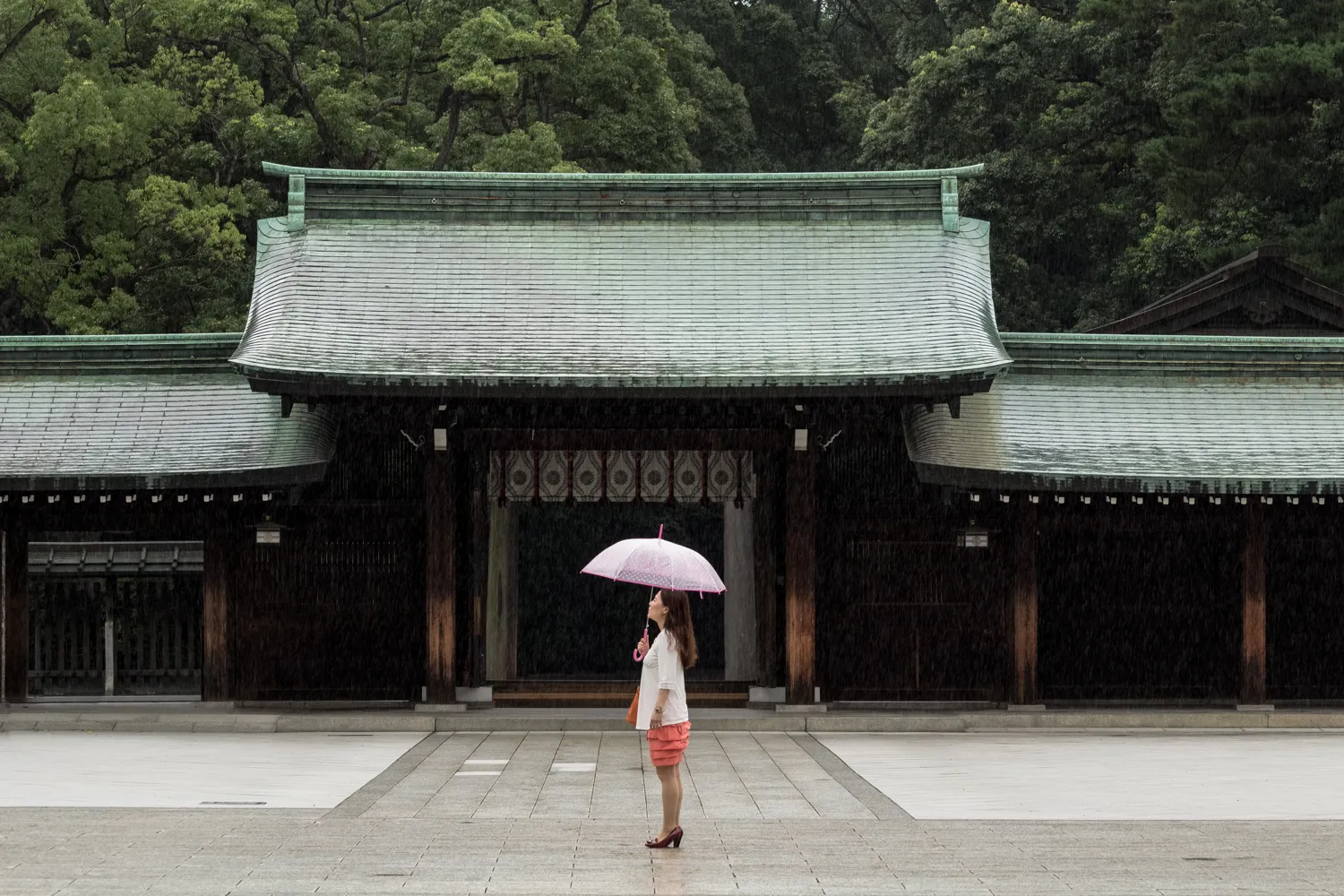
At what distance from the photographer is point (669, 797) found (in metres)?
11.2

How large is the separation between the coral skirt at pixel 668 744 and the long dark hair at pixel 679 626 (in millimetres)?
454

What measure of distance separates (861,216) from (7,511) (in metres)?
11.9

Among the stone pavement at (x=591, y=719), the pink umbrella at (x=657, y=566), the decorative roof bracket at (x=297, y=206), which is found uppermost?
the decorative roof bracket at (x=297, y=206)

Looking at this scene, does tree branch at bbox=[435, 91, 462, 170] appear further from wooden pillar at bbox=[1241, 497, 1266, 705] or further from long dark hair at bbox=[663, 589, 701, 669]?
long dark hair at bbox=[663, 589, 701, 669]

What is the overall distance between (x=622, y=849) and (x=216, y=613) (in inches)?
438

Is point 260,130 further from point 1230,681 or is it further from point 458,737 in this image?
point 1230,681

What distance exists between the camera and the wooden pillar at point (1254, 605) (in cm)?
2091

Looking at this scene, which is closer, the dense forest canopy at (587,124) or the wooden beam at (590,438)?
the wooden beam at (590,438)

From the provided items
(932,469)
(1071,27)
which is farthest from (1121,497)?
(1071,27)

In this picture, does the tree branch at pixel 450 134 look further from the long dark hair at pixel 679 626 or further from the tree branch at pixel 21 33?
the long dark hair at pixel 679 626

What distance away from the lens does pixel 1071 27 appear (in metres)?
46.5

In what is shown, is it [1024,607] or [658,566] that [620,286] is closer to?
[1024,607]

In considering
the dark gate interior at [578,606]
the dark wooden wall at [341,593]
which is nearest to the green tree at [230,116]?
the dark gate interior at [578,606]

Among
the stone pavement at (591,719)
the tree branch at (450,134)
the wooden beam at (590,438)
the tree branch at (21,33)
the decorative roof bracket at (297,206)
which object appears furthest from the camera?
the tree branch at (450,134)
